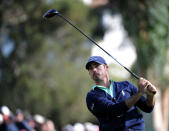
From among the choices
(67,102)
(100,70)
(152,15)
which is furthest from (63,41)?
(100,70)

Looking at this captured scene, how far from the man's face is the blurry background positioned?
1249 cm

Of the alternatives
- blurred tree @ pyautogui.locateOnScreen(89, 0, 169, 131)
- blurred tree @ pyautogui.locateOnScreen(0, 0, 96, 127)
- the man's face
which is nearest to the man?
the man's face

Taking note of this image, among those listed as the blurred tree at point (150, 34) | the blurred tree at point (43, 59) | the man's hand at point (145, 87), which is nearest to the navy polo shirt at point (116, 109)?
the man's hand at point (145, 87)

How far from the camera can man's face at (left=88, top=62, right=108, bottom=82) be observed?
4.82 m

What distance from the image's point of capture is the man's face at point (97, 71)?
482 centimetres

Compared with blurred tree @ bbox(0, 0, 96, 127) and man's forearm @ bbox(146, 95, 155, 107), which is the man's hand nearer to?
man's forearm @ bbox(146, 95, 155, 107)

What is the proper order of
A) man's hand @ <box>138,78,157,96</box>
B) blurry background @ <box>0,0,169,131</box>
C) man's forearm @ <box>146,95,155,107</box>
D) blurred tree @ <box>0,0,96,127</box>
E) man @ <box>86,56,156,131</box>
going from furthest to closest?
blurred tree @ <box>0,0,96,127</box>, blurry background @ <box>0,0,169,131</box>, man's forearm @ <box>146,95,155,107</box>, man @ <box>86,56,156,131</box>, man's hand @ <box>138,78,157,96</box>

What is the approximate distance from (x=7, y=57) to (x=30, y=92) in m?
3.12

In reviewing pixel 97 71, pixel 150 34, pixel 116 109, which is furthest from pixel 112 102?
pixel 150 34

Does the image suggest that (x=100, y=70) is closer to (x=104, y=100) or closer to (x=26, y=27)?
(x=104, y=100)

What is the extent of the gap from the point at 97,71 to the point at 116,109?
1.81 ft

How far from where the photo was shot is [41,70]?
99.2 feet

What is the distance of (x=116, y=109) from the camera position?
4.48 meters

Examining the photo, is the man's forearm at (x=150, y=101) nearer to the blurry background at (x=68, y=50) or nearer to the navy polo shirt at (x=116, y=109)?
the navy polo shirt at (x=116, y=109)
